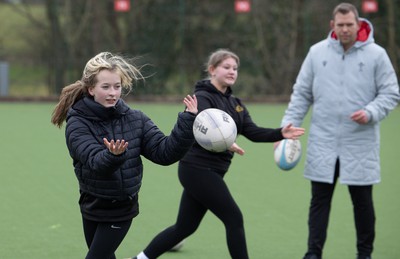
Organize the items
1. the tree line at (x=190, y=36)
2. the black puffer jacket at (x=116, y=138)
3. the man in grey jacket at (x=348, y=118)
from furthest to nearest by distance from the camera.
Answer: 1. the tree line at (x=190, y=36)
2. the man in grey jacket at (x=348, y=118)
3. the black puffer jacket at (x=116, y=138)

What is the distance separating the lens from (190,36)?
68.4ft

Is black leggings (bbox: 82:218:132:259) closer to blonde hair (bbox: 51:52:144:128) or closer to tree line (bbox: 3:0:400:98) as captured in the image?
blonde hair (bbox: 51:52:144:128)

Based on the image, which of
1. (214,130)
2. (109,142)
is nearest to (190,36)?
(214,130)

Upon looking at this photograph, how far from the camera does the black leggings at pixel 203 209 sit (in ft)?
18.9

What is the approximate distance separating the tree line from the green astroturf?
789cm

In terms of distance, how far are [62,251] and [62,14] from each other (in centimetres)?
1475

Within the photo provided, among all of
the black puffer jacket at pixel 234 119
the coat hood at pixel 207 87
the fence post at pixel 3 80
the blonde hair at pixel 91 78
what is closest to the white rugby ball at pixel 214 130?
the blonde hair at pixel 91 78

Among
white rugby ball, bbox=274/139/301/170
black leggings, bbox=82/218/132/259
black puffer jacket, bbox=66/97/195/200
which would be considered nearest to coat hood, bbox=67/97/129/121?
black puffer jacket, bbox=66/97/195/200

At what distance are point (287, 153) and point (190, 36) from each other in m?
14.6

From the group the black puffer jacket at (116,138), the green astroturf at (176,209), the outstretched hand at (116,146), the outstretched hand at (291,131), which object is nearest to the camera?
the outstretched hand at (116,146)

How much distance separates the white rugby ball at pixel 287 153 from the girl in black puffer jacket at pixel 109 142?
1906 mm

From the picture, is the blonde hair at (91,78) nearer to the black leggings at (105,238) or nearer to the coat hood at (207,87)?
the black leggings at (105,238)

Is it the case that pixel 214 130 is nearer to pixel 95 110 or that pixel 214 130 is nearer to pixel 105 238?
pixel 95 110

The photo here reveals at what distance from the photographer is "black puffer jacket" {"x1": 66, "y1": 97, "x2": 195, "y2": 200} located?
15.2 feet
